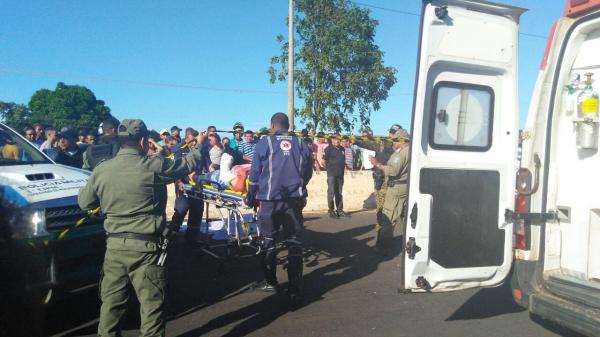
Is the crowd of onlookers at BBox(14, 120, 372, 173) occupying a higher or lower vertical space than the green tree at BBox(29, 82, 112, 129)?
lower

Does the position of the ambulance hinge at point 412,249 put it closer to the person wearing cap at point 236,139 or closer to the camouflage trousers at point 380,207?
the camouflage trousers at point 380,207

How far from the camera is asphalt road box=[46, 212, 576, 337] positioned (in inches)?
168

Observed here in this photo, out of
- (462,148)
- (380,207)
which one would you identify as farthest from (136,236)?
(380,207)

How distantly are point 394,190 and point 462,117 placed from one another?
10.9 feet

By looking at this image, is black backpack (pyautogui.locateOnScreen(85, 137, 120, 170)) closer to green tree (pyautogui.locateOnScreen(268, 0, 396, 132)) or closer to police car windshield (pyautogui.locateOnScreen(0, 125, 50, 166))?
police car windshield (pyautogui.locateOnScreen(0, 125, 50, 166))

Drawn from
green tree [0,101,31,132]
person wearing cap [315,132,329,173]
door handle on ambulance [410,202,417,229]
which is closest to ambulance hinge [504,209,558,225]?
door handle on ambulance [410,202,417,229]

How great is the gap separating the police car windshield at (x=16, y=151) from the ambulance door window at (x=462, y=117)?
4.25 m

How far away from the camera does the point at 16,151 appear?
515 centimetres

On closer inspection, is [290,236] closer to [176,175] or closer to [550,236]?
[176,175]

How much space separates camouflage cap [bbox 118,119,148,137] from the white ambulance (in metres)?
2.10

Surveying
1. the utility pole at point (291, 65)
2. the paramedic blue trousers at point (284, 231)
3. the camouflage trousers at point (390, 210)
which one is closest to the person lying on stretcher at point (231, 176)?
the paramedic blue trousers at point (284, 231)

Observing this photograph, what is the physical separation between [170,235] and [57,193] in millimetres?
1387

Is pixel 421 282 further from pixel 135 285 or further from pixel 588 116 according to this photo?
pixel 135 285

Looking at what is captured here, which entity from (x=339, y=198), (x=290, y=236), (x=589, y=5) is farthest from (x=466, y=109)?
(x=339, y=198)
